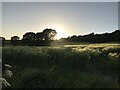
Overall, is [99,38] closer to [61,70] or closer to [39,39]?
[39,39]

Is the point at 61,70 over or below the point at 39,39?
below

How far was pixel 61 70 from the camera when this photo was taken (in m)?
11.2

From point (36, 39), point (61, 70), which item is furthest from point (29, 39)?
point (61, 70)

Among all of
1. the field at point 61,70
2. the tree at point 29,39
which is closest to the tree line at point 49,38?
the tree at point 29,39

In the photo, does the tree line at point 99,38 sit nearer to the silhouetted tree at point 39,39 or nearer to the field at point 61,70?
the silhouetted tree at point 39,39

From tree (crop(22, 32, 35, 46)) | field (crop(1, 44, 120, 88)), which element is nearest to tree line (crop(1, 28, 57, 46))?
tree (crop(22, 32, 35, 46))

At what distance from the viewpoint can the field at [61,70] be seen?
9031 millimetres

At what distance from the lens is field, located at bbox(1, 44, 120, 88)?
29.6 feet

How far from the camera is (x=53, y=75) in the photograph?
9.80 metres

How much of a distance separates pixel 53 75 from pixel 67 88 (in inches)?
44.3

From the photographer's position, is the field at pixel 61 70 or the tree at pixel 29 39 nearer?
the field at pixel 61 70

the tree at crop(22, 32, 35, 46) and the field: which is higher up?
the tree at crop(22, 32, 35, 46)

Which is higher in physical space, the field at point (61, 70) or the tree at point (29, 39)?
the tree at point (29, 39)

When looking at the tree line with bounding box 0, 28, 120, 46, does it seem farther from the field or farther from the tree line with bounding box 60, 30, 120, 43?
the field
